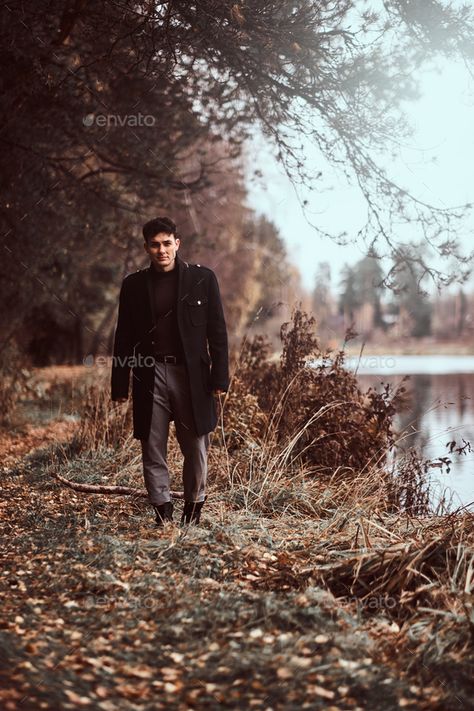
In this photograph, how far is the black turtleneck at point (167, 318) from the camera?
5043 mm

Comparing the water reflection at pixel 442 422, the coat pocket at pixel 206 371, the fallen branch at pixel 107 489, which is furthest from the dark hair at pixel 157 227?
the water reflection at pixel 442 422

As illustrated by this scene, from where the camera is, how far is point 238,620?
369 centimetres

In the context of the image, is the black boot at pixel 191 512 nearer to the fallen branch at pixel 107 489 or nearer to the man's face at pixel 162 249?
the fallen branch at pixel 107 489

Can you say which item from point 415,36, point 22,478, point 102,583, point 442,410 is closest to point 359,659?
point 102,583

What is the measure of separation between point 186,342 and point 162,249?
579 millimetres

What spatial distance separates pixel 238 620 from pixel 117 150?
7.41 m

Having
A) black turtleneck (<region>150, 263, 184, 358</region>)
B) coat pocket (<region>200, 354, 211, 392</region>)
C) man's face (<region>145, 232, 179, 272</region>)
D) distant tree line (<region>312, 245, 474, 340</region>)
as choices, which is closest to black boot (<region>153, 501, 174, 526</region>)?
coat pocket (<region>200, 354, 211, 392</region>)

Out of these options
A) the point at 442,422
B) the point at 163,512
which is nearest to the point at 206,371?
the point at 163,512

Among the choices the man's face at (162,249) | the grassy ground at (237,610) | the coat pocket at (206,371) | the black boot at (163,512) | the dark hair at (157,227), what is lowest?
the grassy ground at (237,610)

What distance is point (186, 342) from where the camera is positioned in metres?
5.01

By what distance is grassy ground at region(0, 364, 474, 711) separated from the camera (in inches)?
123

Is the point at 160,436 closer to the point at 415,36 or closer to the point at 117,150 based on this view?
the point at 415,36

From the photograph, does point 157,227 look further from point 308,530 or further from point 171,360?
point 308,530

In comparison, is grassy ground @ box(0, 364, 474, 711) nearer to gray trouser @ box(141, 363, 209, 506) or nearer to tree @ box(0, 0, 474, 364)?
gray trouser @ box(141, 363, 209, 506)
